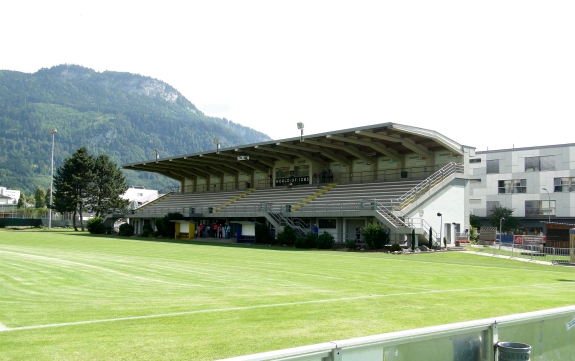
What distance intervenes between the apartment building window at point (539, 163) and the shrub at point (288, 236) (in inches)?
1428

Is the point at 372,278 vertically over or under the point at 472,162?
under

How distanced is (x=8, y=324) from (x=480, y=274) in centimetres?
1633

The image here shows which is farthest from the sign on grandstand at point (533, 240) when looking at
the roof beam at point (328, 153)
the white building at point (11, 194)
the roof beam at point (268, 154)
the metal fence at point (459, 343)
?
the white building at point (11, 194)

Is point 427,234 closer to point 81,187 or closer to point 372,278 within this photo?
point 372,278

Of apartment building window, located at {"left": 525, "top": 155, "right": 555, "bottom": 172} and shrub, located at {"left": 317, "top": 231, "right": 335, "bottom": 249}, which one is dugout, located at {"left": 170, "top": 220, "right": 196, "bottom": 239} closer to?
shrub, located at {"left": 317, "top": 231, "right": 335, "bottom": 249}

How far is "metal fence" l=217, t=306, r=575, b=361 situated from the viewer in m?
3.83

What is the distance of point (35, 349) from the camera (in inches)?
271

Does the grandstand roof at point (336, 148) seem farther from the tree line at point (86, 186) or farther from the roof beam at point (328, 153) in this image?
the tree line at point (86, 186)

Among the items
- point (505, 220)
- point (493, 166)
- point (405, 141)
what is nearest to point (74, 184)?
point (405, 141)

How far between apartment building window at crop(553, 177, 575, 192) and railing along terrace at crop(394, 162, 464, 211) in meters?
23.4

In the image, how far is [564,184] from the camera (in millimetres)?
58562

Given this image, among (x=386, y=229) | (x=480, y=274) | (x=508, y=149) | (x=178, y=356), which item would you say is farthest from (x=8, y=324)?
(x=508, y=149)

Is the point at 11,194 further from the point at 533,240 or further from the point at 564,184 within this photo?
the point at 533,240

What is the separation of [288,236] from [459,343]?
35472mm
